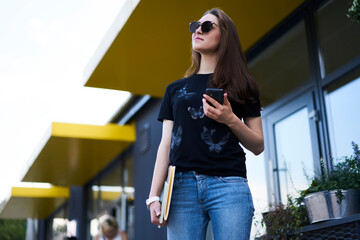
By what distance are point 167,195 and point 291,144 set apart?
10.9 ft

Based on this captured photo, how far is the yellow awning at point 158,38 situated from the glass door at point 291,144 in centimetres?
83

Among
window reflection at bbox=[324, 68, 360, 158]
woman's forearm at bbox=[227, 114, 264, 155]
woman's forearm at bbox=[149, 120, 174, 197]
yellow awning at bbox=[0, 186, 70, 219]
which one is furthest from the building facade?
yellow awning at bbox=[0, 186, 70, 219]

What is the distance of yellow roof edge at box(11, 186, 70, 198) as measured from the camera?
1195cm

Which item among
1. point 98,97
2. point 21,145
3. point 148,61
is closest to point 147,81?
point 148,61

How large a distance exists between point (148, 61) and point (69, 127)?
282 centimetres

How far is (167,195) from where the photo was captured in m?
1.67

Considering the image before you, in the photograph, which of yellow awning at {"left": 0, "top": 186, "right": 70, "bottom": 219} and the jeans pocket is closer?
the jeans pocket

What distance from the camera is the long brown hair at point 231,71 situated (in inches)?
71.1

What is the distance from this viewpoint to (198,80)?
1.89 meters

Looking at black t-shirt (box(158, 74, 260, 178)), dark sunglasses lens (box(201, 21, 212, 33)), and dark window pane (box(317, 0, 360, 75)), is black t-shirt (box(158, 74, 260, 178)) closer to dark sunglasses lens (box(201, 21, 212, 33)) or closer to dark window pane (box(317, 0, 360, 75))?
dark sunglasses lens (box(201, 21, 212, 33))

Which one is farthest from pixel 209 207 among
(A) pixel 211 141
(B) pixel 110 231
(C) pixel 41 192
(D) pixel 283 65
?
(C) pixel 41 192

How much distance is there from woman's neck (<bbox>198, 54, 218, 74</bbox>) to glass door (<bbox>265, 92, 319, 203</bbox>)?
8.65 feet

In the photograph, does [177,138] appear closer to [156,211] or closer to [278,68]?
[156,211]

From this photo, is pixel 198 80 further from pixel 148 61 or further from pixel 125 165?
pixel 125 165
